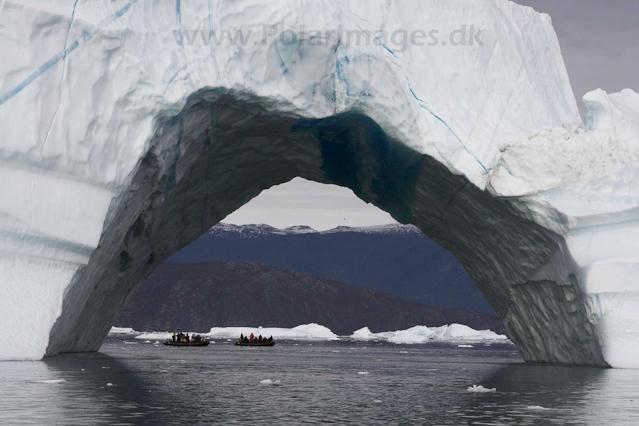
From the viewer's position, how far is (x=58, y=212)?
1742 centimetres

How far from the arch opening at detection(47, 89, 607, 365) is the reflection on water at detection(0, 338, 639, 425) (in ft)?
9.11

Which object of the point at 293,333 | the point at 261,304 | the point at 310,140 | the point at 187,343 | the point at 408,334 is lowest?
the point at 187,343

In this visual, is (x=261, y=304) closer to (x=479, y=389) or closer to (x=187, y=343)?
(x=187, y=343)

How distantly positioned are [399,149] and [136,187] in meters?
6.43

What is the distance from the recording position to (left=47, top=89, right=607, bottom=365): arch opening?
1983cm

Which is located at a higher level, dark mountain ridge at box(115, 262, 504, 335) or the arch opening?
dark mountain ridge at box(115, 262, 504, 335)

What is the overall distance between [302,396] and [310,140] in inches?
424

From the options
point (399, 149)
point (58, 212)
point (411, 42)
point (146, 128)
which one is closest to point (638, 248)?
point (399, 149)

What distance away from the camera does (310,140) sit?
23188mm

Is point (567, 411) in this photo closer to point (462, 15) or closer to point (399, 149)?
point (399, 149)

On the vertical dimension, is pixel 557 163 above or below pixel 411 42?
below

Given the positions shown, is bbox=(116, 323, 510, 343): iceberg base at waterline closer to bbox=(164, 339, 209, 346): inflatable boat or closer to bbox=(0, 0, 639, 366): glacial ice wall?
bbox=(164, 339, 209, 346): inflatable boat

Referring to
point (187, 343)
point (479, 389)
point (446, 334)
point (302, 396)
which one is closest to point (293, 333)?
point (446, 334)

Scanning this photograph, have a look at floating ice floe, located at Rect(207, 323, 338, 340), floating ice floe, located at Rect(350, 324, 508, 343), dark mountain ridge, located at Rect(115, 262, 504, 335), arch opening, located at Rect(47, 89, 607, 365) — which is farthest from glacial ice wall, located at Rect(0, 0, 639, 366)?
dark mountain ridge, located at Rect(115, 262, 504, 335)
